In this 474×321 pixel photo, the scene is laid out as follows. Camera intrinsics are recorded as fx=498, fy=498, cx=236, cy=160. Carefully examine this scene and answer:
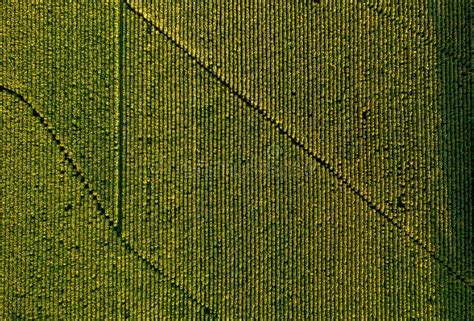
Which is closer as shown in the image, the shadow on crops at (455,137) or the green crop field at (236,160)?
the green crop field at (236,160)

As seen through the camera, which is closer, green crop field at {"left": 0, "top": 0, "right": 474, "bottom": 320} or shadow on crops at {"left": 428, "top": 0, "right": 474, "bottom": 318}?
green crop field at {"left": 0, "top": 0, "right": 474, "bottom": 320}

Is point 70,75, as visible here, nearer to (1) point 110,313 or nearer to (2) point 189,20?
(2) point 189,20

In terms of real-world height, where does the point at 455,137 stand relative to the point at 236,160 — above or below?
above

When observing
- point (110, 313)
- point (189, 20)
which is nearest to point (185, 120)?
point (189, 20)
